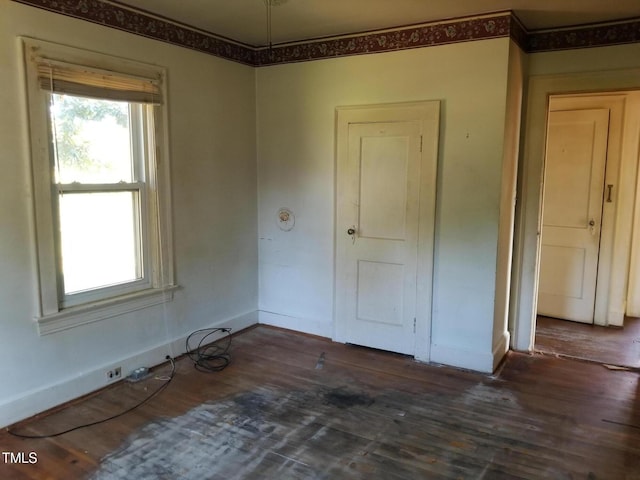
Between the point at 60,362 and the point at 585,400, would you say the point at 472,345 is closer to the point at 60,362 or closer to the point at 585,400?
the point at 585,400

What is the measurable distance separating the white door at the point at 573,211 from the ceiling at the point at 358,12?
141cm

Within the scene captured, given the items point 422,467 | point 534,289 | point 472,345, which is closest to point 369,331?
point 472,345

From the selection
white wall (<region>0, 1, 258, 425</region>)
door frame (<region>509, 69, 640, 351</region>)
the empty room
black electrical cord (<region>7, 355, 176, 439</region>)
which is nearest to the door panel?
the empty room

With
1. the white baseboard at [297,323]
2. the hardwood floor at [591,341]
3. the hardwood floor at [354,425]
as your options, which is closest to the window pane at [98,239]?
the hardwood floor at [354,425]

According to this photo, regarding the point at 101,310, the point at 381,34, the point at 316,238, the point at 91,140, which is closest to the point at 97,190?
the point at 91,140

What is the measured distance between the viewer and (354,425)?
298cm

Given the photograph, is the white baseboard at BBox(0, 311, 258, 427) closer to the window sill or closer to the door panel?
the window sill

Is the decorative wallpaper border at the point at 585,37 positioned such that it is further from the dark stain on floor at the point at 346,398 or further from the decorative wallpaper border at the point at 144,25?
the dark stain on floor at the point at 346,398

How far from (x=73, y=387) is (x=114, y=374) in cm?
31

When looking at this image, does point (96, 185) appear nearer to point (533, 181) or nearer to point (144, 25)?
point (144, 25)

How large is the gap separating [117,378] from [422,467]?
87.5 inches

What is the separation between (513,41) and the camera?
354 centimetres

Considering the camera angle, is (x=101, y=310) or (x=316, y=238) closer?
(x=101, y=310)

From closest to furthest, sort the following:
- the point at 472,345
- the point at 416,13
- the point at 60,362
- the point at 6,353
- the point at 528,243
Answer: the point at 6,353
the point at 60,362
the point at 416,13
the point at 472,345
the point at 528,243
